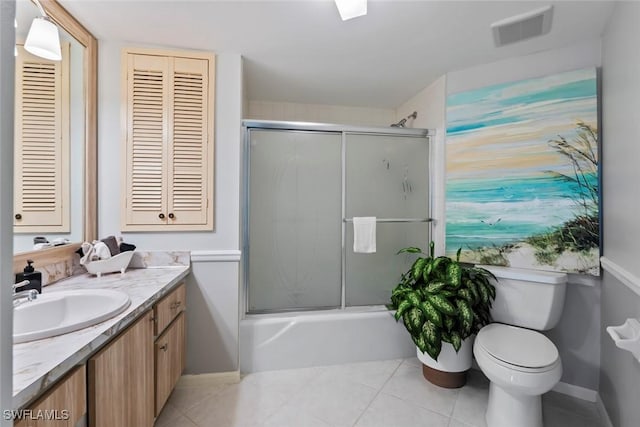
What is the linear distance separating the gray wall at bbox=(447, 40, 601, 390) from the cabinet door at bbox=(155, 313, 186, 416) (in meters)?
2.38

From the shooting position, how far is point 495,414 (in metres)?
1.47

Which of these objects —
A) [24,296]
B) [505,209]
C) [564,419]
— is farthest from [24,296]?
[564,419]

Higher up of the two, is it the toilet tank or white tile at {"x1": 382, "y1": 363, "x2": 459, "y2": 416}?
the toilet tank

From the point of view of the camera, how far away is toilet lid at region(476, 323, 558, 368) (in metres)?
1.34

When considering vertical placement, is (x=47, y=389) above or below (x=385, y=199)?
below

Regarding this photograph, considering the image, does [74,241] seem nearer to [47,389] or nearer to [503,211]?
[47,389]

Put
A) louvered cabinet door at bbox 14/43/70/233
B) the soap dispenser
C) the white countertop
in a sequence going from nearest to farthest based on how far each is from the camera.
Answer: the white countertop → the soap dispenser → louvered cabinet door at bbox 14/43/70/233

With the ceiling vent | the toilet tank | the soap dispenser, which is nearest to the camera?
the soap dispenser

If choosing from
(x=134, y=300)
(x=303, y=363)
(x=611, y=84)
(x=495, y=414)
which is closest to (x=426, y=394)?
(x=495, y=414)

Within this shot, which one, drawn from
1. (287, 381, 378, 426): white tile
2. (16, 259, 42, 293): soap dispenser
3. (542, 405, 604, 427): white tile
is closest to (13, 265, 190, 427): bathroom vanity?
(16, 259, 42, 293): soap dispenser

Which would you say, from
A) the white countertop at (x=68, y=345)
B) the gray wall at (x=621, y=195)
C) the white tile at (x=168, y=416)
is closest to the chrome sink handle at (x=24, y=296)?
the white countertop at (x=68, y=345)

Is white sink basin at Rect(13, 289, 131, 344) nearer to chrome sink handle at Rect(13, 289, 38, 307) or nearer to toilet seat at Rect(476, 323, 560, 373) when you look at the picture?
chrome sink handle at Rect(13, 289, 38, 307)

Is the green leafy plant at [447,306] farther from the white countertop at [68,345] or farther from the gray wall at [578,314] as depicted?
the white countertop at [68,345]

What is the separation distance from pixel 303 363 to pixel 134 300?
132 cm
